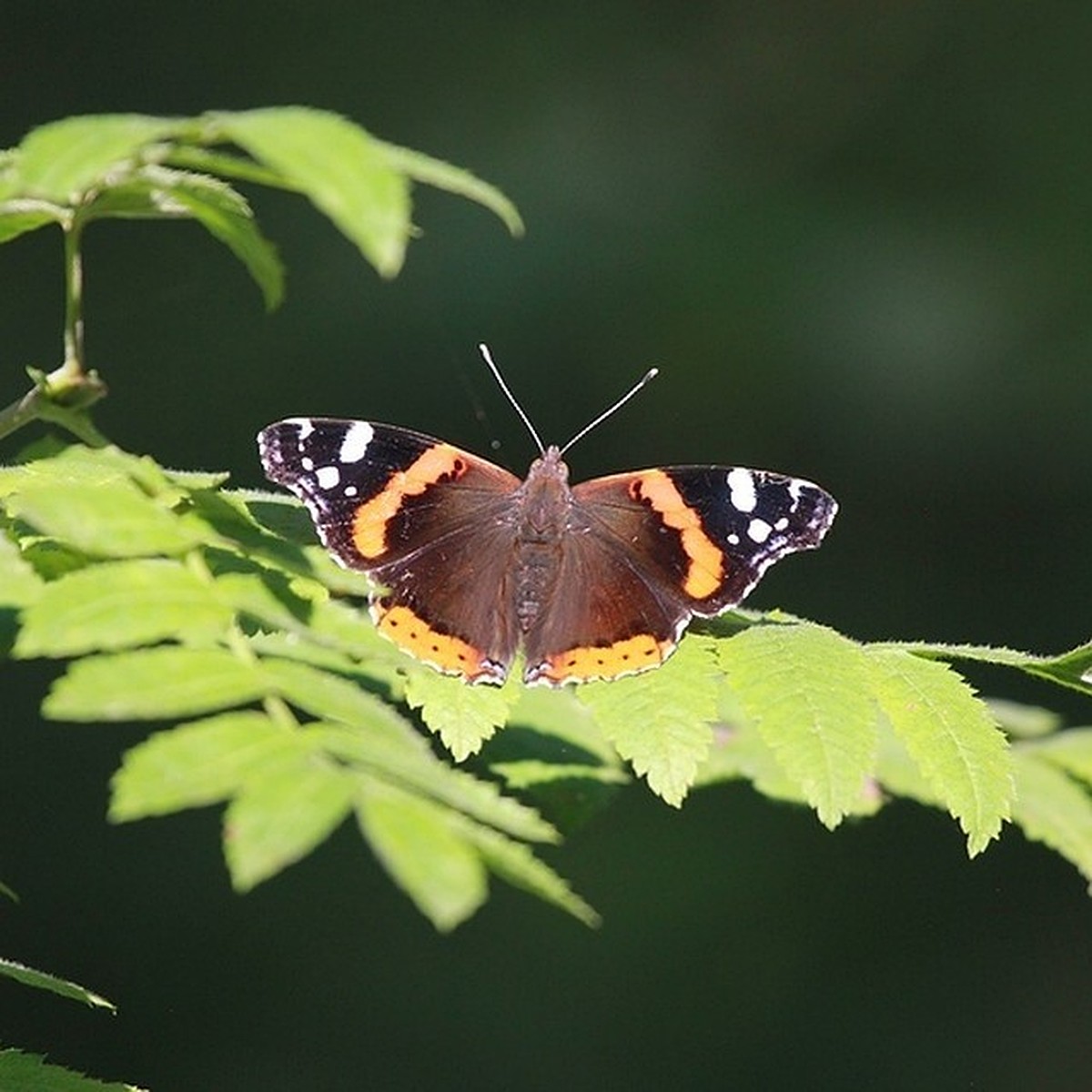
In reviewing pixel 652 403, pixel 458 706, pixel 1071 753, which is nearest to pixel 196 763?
pixel 458 706

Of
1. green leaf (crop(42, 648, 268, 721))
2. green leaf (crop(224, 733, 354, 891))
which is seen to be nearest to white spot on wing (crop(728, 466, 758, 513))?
green leaf (crop(42, 648, 268, 721))

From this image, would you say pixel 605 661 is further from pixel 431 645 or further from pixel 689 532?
pixel 689 532

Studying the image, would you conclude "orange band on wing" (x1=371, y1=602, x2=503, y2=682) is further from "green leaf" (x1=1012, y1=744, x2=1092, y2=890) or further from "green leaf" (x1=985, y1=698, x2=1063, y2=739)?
"green leaf" (x1=985, y1=698, x2=1063, y2=739)

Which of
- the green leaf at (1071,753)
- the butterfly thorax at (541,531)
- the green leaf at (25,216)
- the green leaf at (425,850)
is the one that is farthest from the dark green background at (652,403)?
the green leaf at (425,850)

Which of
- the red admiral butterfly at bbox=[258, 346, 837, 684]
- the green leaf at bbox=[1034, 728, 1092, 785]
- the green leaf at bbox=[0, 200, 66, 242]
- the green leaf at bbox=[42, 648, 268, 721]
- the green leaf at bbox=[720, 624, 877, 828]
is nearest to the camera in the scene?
the green leaf at bbox=[42, 648, 268, 721]

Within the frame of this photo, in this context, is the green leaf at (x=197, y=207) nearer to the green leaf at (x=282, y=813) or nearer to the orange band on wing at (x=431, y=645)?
the orange band on wing at (x=431, y=645)

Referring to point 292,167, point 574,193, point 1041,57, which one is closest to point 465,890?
point 292,167

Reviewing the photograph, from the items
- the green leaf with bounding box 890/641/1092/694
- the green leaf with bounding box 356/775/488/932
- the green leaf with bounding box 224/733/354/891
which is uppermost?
the green leaf with bounding box 224/733/354/891
